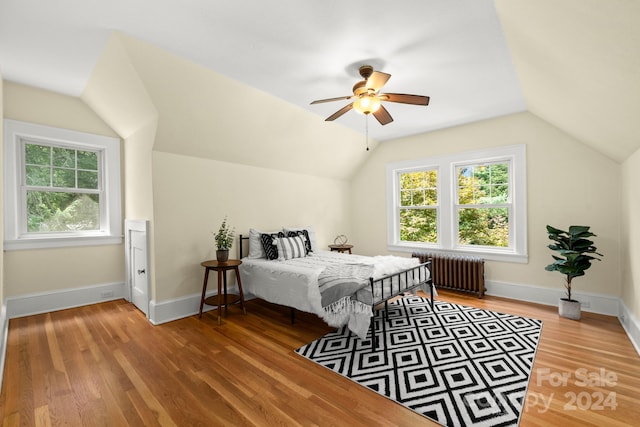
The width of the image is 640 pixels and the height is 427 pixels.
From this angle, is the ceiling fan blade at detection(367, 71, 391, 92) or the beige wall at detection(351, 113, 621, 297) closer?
the ceiling fan blade at detection(367, 71, 391, 92)

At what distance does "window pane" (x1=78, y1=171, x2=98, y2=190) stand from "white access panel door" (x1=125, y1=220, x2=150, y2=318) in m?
0.70

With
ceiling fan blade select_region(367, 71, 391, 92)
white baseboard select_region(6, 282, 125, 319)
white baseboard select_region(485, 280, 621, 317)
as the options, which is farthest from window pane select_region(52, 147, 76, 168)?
white baseboard select_region(485, 280, 621, 317)

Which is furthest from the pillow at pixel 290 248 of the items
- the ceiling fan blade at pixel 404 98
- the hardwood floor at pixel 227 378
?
the ceiling fan blade at pixel 404 98

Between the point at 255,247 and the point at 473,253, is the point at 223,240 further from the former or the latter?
the point at 473,253

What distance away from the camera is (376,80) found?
242cm

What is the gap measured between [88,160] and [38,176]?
575 millimetres

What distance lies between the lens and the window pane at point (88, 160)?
394 cm

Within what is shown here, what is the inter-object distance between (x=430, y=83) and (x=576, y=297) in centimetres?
328

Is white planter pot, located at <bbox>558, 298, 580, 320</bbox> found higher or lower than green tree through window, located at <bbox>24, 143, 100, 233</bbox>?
lower

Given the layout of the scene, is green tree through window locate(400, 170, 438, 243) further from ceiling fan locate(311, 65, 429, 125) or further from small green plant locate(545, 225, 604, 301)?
ceiling fan locate(311, 65, 429, 125)

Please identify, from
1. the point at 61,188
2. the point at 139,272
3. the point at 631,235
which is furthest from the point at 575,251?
the point at 61,188

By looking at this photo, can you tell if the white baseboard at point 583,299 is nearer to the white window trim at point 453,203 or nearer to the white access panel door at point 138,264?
the white window trim at point 453,203

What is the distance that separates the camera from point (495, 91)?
11.0 feet

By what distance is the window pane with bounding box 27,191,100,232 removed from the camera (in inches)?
143
